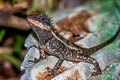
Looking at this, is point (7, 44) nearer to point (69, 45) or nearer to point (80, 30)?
point (80, 30)

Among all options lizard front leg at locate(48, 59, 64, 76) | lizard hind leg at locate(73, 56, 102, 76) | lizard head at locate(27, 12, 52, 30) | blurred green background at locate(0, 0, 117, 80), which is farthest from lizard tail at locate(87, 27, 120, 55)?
blurred green background at locate(0, 0, 117, 80)

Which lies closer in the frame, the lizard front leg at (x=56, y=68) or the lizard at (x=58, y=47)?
the lizard front leg at (x=56, y=68)

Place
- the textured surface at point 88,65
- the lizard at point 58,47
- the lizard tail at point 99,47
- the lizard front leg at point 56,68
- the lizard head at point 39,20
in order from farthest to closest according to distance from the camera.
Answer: the lizard tail at point 99,47 < the lizard at point 58,47 < the lizard head at point 39,20 < the lizard front leg at point 56,68 < the textured surface at point 88,65

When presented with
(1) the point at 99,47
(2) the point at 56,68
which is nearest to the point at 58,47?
(2) the point at 56,68

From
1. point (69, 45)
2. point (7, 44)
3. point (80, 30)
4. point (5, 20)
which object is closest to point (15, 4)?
point (5, 20)

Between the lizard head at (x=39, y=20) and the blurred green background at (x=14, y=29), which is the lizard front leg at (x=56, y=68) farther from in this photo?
the blurred green background at (x=14, y=29)

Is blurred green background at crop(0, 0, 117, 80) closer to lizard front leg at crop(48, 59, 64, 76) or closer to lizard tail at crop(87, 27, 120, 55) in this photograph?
lizard tail at crop(87, 27, 120, 55)

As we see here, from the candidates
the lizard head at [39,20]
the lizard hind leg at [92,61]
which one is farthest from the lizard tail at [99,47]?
the lizard head at [39,20]

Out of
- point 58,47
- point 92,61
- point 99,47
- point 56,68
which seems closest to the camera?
point 56,68

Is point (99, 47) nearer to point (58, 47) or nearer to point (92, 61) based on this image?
point (92, 61)

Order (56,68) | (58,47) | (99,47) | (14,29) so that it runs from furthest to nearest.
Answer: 1. (14,29)
2. (99,47)
3. (58,47)
4. (56,68)
